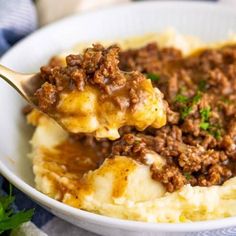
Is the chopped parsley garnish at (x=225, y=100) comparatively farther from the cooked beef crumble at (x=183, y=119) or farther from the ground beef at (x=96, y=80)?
the ground beef at (x=96, y=80)

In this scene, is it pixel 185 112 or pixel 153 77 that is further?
pixel 153 77

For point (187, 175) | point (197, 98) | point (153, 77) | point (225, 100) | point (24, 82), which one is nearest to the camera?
point (187, 175)

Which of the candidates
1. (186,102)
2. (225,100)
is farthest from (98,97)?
(225,100)

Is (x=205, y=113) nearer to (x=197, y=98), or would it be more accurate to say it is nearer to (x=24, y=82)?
(x=197, y=98)

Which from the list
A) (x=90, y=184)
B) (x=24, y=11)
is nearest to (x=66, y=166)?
(x=90, y=184)

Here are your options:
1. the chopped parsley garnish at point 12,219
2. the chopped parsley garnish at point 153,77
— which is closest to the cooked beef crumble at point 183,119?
the chopped parsley garnish at point 153,77

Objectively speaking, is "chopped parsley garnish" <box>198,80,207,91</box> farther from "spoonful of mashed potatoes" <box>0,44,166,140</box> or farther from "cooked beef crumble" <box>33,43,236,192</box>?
"spoonful of mashed potatoes" <box>0,44,166,140</box>
